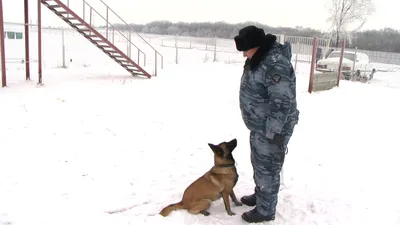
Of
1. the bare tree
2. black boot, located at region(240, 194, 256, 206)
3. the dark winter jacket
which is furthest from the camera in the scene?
the bare tree

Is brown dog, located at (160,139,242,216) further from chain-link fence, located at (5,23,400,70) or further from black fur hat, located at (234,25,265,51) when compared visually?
chain-link fence, located at (5,23,400,70)

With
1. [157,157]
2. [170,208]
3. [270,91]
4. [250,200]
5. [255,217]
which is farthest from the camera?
[157,157]

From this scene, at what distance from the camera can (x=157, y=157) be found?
15.5 feet

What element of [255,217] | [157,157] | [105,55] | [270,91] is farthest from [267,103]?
[105,55]

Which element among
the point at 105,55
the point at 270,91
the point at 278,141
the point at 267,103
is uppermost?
the point at 270,91

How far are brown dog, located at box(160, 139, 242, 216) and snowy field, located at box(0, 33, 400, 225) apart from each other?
0.33ft

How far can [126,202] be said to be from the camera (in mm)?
3471

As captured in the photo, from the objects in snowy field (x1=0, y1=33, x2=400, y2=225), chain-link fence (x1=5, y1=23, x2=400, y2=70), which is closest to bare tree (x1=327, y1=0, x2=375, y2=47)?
chain-link fence (x1=5, y1=23, x2=400, y2=70)

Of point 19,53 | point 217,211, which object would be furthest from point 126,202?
point 19,53

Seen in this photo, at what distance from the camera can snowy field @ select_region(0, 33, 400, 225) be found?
3283 millimetres

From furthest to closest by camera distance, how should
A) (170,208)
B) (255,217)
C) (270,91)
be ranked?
(170,208) < (255,217) < (270,91)

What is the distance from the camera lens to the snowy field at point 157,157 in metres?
3.28

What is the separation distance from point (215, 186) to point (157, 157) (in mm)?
1711

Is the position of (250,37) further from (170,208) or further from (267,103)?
(170,208)
